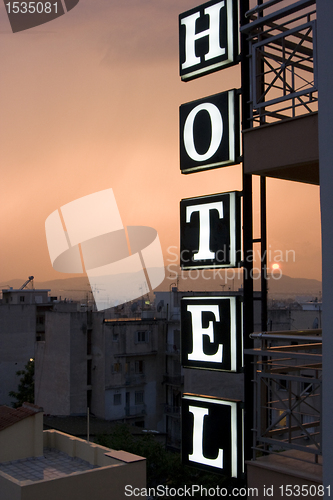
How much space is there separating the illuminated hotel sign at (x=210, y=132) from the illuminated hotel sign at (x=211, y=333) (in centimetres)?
223

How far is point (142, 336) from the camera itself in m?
54.0

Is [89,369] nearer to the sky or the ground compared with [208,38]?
nearer to the ground

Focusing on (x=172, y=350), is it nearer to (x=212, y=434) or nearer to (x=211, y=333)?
(x=212, y=434)

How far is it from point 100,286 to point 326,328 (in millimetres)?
75478

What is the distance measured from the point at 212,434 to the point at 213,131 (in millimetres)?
4869

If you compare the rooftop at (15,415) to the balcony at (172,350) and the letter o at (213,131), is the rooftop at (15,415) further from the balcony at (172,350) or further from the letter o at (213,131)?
the balcony at (172,350)

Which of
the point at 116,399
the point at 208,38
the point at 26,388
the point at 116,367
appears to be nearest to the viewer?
the point at 208,38

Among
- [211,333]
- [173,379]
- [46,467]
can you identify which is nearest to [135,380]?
[173,379]

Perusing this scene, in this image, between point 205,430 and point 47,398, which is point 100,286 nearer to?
point 47,398

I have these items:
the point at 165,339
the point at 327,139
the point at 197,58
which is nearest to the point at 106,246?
the point at 165,339

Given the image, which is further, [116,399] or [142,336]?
[142,336]

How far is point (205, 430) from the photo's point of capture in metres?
8.38

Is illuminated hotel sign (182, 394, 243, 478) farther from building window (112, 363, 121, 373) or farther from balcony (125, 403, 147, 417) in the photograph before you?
balcony (125, 403, 147, 417)

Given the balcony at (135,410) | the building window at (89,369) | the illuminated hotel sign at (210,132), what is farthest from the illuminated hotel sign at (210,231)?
the balcony at (135,410)
